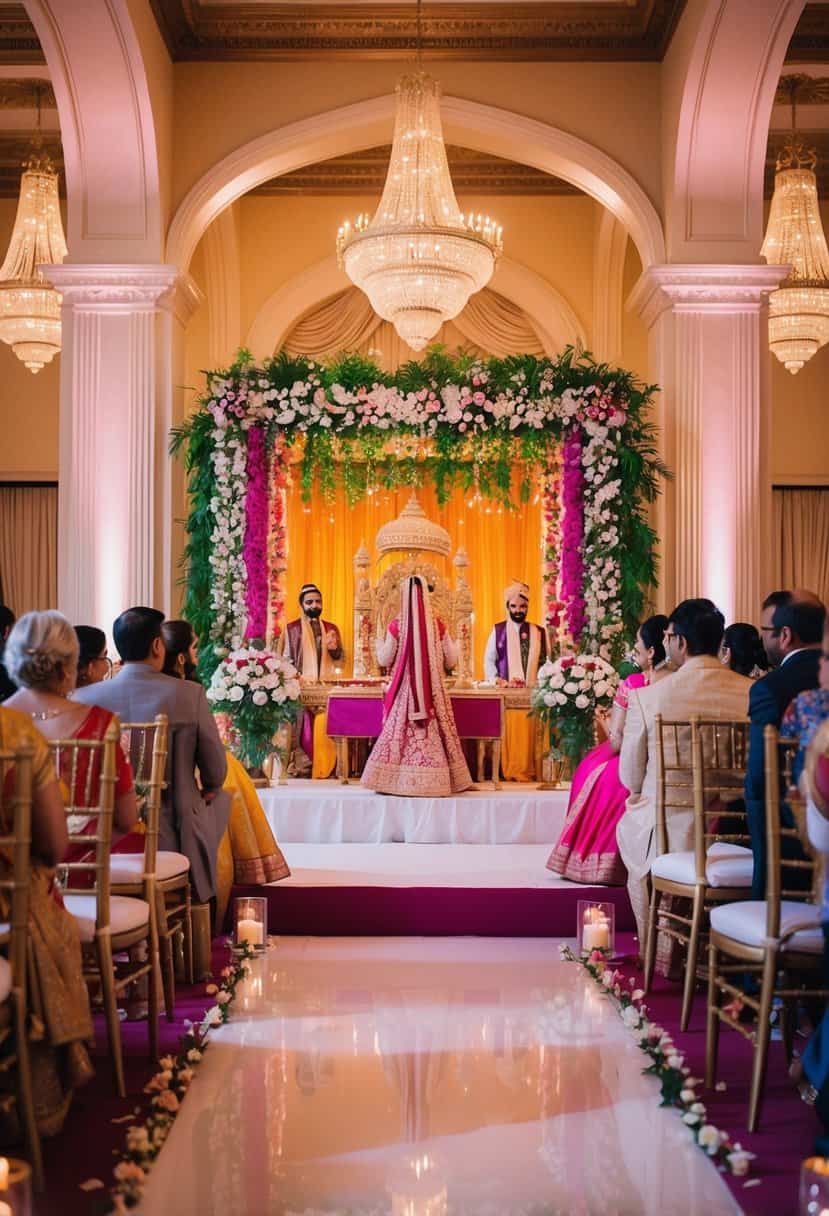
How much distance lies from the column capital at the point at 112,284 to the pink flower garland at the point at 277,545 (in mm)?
1641

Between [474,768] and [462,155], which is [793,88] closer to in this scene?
[462,155]

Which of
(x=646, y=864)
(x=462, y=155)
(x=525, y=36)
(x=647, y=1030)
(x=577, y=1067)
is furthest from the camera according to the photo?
(x=462, y=155)

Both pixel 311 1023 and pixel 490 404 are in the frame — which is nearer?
pixel 311 1023

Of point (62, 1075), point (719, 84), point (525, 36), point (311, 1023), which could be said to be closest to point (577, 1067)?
point (311, 1023)

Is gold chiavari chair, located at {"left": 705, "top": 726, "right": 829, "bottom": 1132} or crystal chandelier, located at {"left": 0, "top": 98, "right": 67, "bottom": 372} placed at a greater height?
crystal chandelier, located at {"left": 0, "top": 98, "right": 67, "bottom": 372}

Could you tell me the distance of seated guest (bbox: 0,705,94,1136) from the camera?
364cm

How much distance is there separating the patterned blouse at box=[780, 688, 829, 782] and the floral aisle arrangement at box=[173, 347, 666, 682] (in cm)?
703

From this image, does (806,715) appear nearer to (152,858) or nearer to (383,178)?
(152,858)

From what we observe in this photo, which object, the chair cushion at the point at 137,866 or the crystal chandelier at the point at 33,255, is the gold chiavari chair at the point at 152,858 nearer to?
the chair cushion at the point at 137,866

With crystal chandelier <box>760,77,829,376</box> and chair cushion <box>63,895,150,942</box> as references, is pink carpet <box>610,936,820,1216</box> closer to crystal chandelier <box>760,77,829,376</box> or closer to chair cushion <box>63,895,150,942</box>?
chair cushion <box>63,895,150,942</box>

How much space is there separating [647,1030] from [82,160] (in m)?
8.19

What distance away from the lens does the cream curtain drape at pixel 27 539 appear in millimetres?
14094

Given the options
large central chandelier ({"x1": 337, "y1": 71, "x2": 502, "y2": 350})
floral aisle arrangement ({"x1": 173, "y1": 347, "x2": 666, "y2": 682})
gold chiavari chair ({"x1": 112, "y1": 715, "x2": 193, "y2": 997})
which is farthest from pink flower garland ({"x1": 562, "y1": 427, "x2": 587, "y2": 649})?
gold chiavari chair ({"x1": 112, "y1": 715, "x2": 193, "y2": 997})

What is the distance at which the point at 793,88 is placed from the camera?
11820mm
